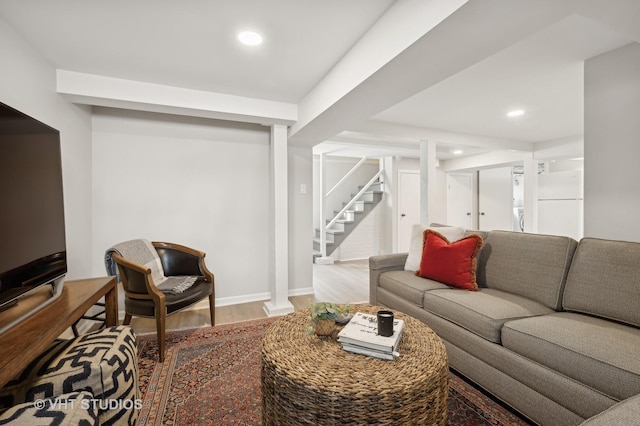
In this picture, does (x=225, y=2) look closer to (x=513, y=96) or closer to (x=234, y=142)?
(x=234, y=142)

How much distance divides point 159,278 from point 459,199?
676 centimetres

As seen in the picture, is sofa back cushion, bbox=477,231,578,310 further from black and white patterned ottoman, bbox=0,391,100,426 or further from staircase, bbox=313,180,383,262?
staircase, bbox=313,180,383,262

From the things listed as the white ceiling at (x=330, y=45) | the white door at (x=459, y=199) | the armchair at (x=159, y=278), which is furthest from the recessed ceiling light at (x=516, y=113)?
the armchair at (x=159, y=278)

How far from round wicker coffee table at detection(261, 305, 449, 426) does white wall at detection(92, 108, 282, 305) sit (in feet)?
7.33

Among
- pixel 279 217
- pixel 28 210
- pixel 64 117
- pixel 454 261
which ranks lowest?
pixel 454 261

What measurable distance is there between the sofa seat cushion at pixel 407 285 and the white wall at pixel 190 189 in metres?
1.60

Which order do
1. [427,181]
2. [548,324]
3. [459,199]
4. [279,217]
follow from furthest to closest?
[459,199]
[427,181]
[279,217]
[548,324]

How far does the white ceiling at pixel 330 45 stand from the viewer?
4.58 ft

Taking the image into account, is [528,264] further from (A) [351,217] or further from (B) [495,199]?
(B) [495,199]

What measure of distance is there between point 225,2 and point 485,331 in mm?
2337

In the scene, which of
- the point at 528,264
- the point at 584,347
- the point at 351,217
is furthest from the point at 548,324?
the point at 351,217

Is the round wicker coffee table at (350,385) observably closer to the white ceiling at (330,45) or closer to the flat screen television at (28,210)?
the flat screen television at (28,210)

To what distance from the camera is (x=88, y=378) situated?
115 cm

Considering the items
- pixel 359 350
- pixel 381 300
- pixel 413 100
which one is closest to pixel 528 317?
pixel 359 350
